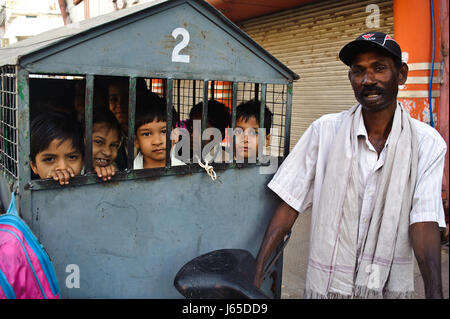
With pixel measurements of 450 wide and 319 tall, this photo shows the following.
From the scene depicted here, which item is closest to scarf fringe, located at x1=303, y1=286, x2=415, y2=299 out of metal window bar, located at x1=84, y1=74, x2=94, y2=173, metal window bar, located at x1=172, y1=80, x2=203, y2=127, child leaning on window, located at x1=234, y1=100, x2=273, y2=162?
child leaning on window, located at x1=234, y1=100, x2=273, y2=162

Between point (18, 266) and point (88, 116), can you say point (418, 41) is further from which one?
point (18, 266)

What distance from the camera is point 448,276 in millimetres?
3486

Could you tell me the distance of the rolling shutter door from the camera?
5793 millimetres

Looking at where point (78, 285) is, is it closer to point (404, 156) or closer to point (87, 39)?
point (87, 39)

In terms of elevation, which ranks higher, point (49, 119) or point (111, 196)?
point (49, 119)

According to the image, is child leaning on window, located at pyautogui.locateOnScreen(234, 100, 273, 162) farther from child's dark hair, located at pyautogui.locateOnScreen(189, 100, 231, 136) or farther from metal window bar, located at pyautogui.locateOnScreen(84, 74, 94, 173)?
metal window bar, located at pyautogui.locateOnScreen(84, 74, 94, 173)

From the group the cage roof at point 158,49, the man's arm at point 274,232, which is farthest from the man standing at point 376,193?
the cage roof at point 158,49

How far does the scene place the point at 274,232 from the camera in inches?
88.6

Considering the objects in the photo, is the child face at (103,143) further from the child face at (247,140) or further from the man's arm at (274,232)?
the man's arm at (274,232)

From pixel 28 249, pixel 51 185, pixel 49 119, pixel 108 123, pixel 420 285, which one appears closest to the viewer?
pixel 28 249

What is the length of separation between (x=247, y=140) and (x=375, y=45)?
2.95 feet

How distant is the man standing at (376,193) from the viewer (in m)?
1.88
